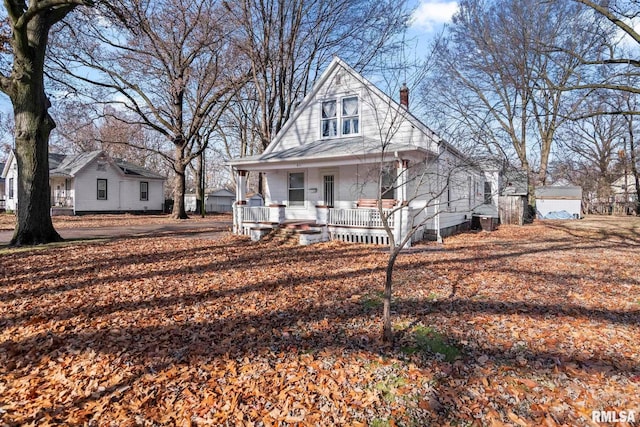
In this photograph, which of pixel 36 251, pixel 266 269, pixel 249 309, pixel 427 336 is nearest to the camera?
pixel 427 336

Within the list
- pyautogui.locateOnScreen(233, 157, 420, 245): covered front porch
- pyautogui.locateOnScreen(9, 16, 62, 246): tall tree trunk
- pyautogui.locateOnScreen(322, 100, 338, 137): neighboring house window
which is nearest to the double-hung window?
pyautogui.locateOnScreen(322, 100, 338, 137): neighboring house window

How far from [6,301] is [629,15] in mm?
15202

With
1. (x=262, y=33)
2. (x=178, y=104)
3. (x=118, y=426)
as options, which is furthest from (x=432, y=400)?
(x=178, y=104)

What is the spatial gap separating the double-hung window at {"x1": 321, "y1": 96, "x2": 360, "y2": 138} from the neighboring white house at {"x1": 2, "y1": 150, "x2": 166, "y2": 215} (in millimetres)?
20669

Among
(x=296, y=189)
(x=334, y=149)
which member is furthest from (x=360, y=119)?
(x=296, y=189)

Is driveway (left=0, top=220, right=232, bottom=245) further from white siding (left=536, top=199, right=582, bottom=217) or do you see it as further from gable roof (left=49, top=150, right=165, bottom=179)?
white siding (left=536, top=199, right=582, bottom=217)

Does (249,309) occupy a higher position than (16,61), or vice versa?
(16,61)

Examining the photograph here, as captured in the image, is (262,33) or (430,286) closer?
(430,286)

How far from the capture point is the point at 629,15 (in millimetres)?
9234

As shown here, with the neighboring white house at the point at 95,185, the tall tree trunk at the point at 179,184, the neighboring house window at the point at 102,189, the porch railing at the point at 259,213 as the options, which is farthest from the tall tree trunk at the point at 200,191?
the porch railing at the point at 259,213

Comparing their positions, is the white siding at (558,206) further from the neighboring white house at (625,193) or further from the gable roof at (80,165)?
the gable roof at (80,165)

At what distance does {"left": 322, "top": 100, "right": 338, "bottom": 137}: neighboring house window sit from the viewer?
46.9 ft

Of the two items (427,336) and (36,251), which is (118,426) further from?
(36,251)

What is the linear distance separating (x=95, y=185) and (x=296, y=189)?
21346 millimetres
